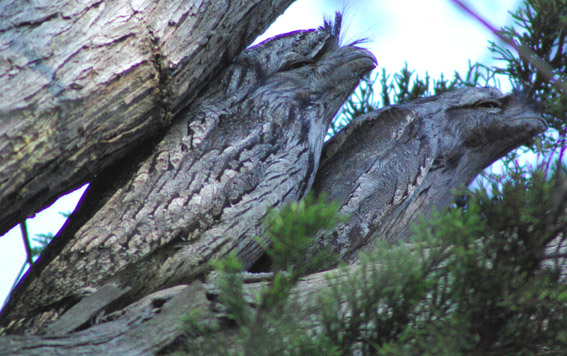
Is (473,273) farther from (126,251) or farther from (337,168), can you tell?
(337,168)

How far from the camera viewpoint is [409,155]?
3129 millimetres

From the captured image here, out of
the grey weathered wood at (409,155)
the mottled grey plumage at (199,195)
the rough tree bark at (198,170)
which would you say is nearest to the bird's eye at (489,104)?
the grey weathered wood at (409,155)

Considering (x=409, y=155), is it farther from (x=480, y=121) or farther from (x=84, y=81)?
(x=84, y=81)

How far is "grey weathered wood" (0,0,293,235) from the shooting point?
2.03m

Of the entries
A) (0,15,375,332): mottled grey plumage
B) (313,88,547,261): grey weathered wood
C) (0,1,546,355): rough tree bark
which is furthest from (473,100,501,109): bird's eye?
(0,15,375,332): mottled grey plumage

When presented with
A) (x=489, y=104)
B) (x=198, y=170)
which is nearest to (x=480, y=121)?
(x=489, y=104)

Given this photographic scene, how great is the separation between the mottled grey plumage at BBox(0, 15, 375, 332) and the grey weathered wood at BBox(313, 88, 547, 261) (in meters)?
0.30

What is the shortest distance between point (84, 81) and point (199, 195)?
0.62 m

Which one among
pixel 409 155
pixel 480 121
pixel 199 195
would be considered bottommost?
pixel 199 195

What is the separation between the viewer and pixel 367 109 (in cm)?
409

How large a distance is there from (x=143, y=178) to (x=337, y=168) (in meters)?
1.17

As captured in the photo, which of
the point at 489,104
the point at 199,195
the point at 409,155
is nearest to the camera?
the point at 199,195

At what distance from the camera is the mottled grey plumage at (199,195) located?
2186 mm

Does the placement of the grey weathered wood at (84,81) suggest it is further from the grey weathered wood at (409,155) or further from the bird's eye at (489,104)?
the bird's eye at (489,104)
